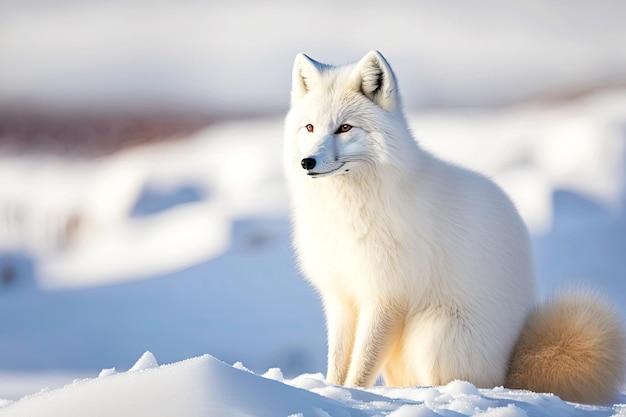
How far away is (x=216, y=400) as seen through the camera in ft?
9.09

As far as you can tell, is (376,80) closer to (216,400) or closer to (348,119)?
(348,119)

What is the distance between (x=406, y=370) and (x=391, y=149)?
4.03ft

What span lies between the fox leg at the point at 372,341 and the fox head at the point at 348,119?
77cm

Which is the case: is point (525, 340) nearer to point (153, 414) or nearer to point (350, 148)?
point (350, 148)

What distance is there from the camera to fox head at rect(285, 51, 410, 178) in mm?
4082

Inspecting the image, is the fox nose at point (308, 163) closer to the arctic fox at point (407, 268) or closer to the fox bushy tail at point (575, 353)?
the arctic fox at point (407, 268)

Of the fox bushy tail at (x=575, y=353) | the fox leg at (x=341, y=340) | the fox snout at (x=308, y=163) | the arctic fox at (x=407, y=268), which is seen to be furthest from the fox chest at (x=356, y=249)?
the fox bushy tail at (x=575, y=353)

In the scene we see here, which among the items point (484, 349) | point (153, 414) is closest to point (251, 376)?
point (153, 414)

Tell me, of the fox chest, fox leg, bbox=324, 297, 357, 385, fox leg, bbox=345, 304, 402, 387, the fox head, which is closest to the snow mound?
fox leg, bbox=345, 304, 402, 387

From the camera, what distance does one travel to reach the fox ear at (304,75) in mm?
4379

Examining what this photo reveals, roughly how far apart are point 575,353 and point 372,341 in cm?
106

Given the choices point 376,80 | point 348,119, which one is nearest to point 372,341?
point 348,119

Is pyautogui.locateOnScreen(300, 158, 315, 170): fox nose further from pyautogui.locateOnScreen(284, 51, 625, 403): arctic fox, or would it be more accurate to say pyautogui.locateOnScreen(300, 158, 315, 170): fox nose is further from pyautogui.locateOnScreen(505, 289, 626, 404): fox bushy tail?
pyautogui.locateOnScreen(505, 289, 626, 404): fox bushy tail

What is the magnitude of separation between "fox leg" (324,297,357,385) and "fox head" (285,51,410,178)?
2.61ft
